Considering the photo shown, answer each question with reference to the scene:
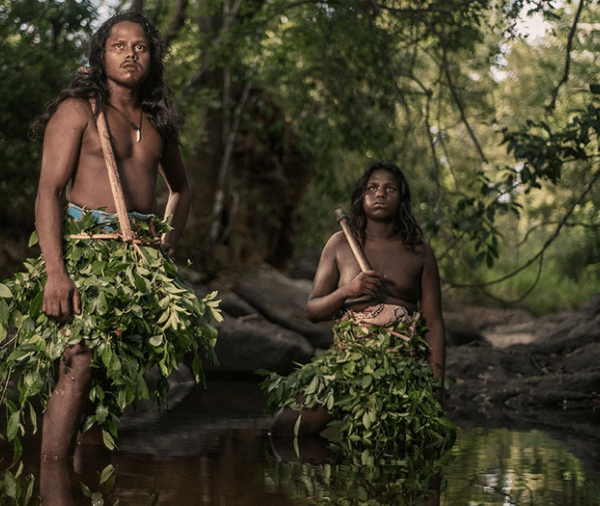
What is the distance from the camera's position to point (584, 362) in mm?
6887

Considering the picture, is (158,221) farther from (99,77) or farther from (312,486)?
(312,486)

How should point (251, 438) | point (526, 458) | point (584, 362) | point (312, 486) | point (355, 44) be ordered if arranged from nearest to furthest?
point (312, 486), point (526, 458), point (251, 438), point (584, 362), point (355, 44)

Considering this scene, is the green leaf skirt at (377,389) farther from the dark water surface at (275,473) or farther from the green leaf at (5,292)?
the green leaf at (5,292)

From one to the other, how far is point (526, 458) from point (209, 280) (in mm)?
6526

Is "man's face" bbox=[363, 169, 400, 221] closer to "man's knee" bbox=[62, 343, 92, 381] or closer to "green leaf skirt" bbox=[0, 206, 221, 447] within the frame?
"green leaf skirt" bbox=[0, 206, 221, 447]

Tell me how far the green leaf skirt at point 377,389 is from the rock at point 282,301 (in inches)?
170

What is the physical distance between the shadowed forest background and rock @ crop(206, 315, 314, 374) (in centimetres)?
162

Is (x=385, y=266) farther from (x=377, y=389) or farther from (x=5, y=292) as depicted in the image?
(x=5, y=292)

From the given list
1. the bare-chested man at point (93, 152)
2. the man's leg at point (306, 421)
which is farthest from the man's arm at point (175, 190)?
the man's leg at point (306, 421)

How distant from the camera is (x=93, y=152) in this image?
11.5 feet

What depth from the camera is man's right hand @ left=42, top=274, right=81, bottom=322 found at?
3256 mm

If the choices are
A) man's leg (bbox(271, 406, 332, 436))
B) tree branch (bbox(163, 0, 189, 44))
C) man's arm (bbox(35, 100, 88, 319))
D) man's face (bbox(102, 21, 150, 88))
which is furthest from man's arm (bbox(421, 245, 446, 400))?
tree branch (bbox(163, 0, 189, 44))

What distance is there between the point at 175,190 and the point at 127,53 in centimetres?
75

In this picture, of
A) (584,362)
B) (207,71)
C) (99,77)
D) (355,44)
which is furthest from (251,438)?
(207,71)
